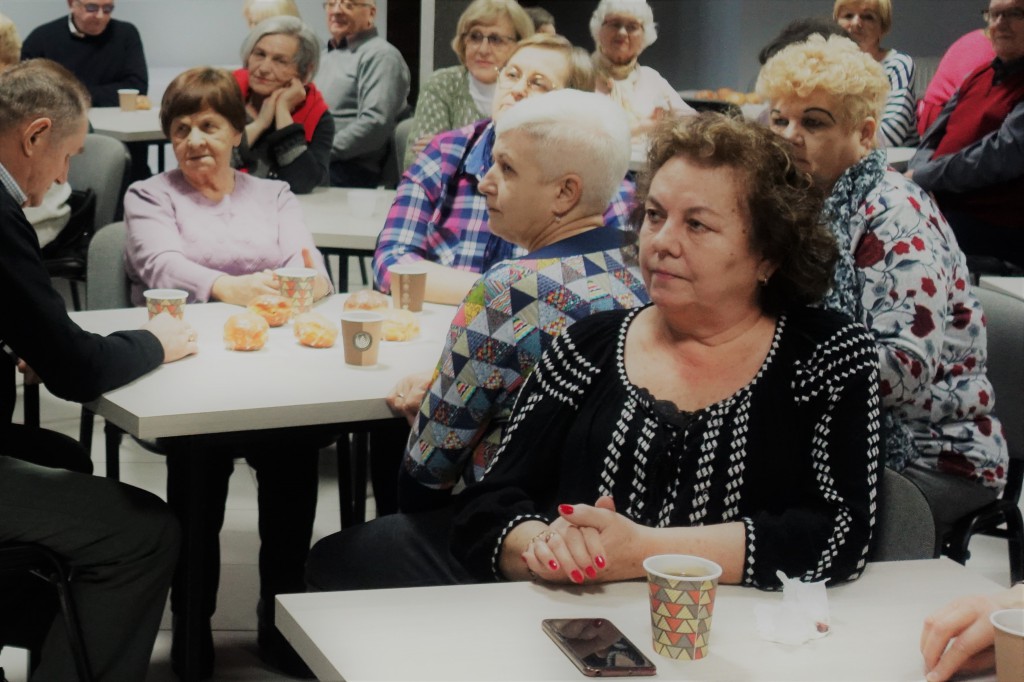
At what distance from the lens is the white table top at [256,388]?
2.25 metres

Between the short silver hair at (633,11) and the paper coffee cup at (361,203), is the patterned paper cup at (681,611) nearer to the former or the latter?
the paper coffee cup at (361,203)

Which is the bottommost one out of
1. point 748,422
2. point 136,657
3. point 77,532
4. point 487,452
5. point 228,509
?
point 228,509

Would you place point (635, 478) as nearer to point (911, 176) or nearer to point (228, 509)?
point (228, 509)

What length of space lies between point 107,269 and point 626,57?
3101 millimetres

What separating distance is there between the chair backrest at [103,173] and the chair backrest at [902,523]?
3509mm

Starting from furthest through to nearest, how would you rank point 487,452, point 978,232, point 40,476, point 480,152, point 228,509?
point 978,232
point 228,509
point 480,152
point 40,476
point 487,452

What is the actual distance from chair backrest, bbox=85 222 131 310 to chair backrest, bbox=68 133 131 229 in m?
1.47

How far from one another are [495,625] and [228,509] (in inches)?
100

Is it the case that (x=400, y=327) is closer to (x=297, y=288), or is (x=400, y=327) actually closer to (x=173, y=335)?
(x=297, y=288)

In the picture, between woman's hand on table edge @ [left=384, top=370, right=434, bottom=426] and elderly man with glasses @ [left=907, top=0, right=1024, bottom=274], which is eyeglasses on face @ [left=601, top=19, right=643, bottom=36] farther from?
woman's hand on table edge @ [left=384, top=370, right=434, bottom=426]

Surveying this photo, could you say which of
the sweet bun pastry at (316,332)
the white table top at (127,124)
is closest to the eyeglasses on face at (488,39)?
the white table top at (127,124)

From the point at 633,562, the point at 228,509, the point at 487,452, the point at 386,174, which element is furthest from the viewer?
the point at 386,174

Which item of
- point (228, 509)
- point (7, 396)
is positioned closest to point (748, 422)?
point (7, 396)

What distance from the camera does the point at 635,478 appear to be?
71.4 inches
